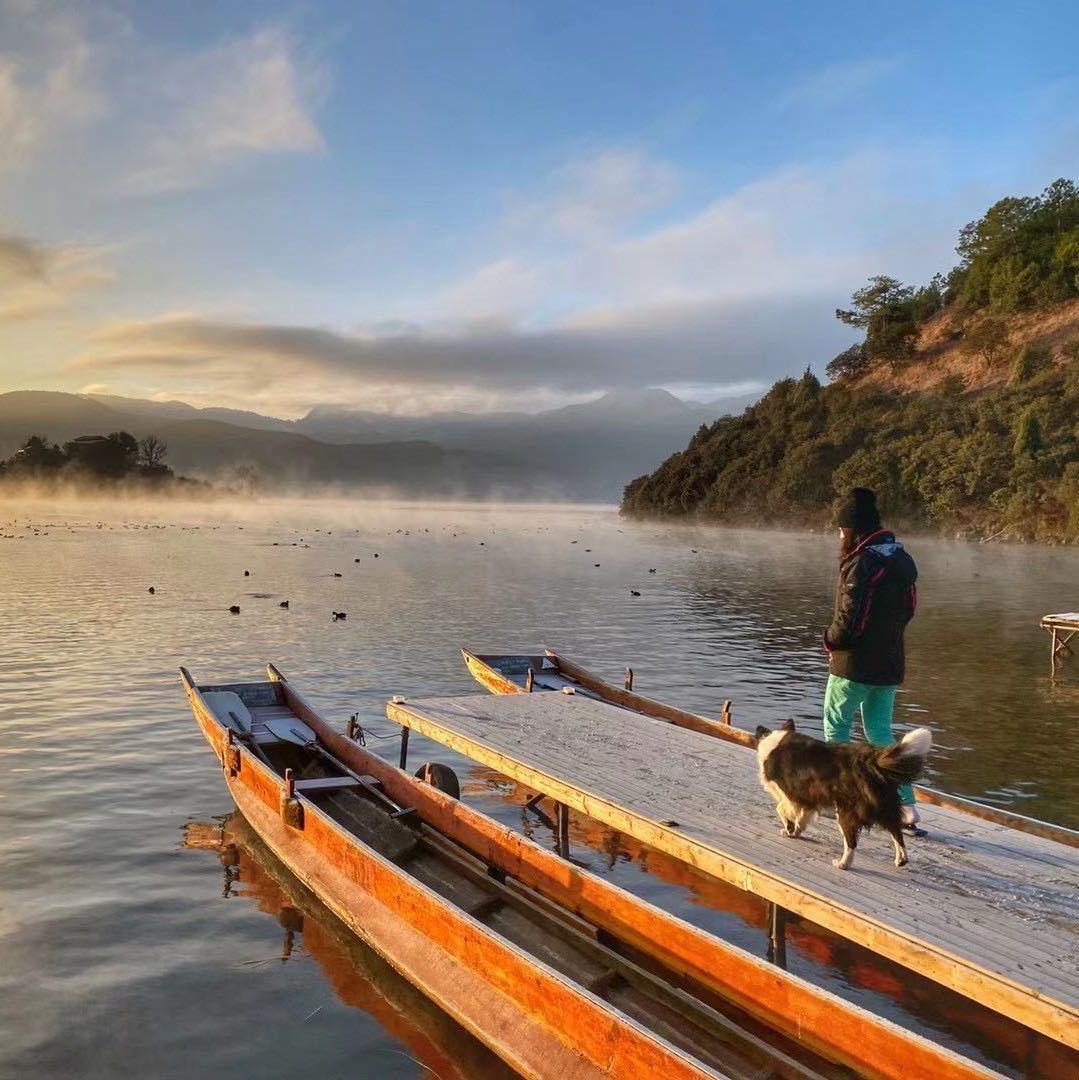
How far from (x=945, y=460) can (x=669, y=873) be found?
334 feet

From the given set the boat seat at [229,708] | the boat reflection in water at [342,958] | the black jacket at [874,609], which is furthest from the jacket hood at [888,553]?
the boat seat at [229,708]

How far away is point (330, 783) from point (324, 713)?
26.2ft

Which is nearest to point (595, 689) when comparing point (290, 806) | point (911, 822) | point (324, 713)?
point (324, 713)

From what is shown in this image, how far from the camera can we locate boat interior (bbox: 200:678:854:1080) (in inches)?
264

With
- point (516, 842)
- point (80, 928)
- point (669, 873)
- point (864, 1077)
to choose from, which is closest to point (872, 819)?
point (864, 1077)

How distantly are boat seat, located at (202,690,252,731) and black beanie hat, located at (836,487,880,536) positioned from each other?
9825mm

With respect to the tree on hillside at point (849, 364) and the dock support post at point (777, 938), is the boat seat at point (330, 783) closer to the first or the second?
the dock support post at point (777, 938)

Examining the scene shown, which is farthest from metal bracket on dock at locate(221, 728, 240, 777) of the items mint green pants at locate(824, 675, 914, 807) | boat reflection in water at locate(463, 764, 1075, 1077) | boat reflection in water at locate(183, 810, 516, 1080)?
mint green pants at locate(824, 675, 914, 807)

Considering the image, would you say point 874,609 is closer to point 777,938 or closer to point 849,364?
point 777,938

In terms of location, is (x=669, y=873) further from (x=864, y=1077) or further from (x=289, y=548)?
(x=289, y=548)

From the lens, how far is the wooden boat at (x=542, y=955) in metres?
6.20

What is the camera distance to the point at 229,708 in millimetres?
15039

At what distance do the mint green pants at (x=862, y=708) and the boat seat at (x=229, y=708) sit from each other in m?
9.22

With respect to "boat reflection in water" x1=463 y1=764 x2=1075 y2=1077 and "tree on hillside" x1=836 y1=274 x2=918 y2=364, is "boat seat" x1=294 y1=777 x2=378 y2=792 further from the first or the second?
Result: "tree on hillside" x1=836 y1=274 x2=918 y2=364
